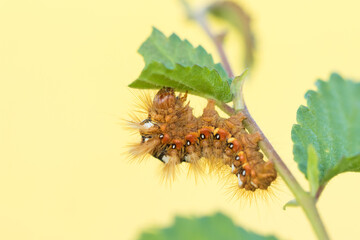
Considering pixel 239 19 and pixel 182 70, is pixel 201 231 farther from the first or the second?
pixel 239 19

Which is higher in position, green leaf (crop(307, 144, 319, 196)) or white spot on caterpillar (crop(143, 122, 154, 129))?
white spot on caterpillar (crop(143, 122, 154, 129))

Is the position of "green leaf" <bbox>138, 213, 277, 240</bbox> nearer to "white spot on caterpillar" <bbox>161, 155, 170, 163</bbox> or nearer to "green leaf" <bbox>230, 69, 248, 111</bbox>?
"green leaf" <bbox>230, 69, 248, 111</bbox>

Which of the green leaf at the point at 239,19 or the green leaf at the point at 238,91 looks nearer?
the green leaf at the point at 238,91

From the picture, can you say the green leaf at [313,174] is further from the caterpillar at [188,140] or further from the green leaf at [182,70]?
the caterpillar at [188,140]

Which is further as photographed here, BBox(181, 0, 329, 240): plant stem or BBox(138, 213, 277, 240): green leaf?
BBox(181, 0, 329, 240): plant stem

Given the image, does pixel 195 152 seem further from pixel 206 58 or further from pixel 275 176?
pixel 206 58

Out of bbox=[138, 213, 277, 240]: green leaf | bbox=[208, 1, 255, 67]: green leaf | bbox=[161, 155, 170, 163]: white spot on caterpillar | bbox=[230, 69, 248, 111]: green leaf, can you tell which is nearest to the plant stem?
bbox=[230, 69, 248, 111]: green leaf

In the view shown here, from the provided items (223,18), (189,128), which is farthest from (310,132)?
(223,18)

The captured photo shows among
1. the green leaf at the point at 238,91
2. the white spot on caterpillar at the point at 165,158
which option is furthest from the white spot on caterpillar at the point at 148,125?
the green leaf at the point at 238,91
